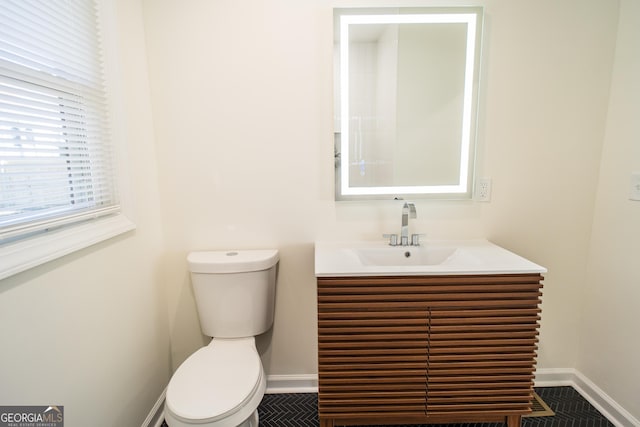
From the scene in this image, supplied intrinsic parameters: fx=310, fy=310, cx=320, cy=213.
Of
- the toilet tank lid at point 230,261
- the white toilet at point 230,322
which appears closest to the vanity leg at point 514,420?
the white toilet at point 230,322

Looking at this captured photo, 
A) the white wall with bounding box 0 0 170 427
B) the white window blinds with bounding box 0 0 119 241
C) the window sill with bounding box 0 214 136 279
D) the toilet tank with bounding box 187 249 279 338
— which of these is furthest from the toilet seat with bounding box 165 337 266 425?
the white window blinds with bounding box 0 0 119 241

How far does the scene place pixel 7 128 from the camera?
2.88ft

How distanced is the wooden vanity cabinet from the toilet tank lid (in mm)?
401

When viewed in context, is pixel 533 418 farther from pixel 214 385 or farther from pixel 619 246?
pixel 214 385

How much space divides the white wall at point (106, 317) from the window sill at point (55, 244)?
0.12 feet

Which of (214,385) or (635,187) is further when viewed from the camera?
(635,187)

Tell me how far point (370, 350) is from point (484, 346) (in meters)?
0.49

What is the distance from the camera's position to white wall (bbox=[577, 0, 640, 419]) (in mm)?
1475

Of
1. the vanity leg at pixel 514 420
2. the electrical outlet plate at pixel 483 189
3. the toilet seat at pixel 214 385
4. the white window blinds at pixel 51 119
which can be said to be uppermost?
the white window blinds at pixel 51 119

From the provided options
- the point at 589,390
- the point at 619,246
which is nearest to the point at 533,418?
the point at 589,390

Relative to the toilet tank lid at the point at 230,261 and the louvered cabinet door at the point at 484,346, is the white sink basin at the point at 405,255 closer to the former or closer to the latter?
the louvered cabinet door at the point at 484,346

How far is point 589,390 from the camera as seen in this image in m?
1.70

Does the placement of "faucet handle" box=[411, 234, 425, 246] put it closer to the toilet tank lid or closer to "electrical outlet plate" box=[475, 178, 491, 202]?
"electrical outlet plate" box=[475, 178, 491, 202]

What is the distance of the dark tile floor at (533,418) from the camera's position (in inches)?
61.2
